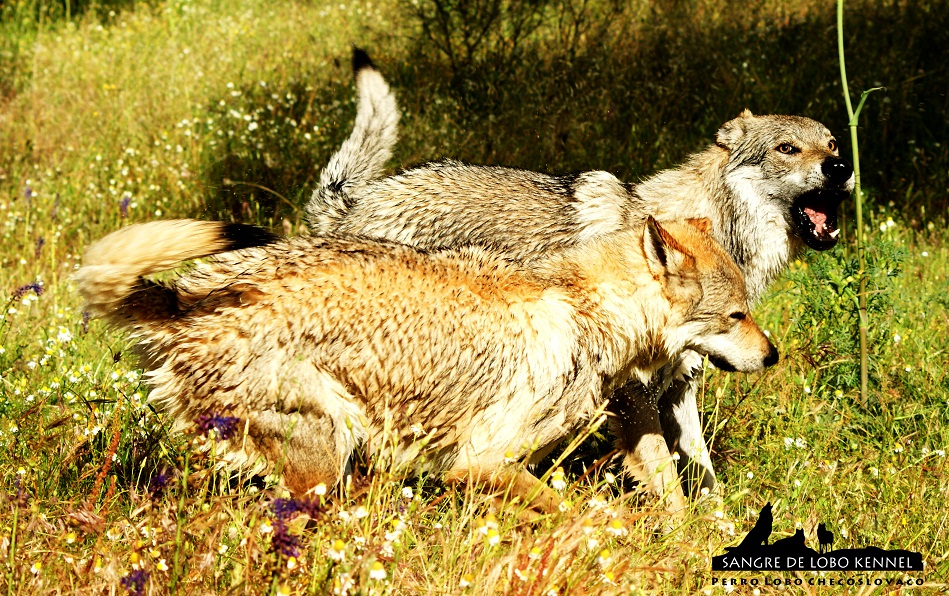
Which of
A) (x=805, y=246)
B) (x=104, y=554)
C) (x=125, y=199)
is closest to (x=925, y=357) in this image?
(x=805, y=246)

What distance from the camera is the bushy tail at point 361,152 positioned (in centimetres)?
551

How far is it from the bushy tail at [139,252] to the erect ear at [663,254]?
166 centimetres

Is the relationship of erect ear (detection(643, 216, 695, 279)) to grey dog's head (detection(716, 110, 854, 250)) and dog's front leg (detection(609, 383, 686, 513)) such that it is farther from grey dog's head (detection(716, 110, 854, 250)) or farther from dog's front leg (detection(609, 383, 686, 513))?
grey dog's head (detection(716, 110, 854, 250))

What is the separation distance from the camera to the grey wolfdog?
4789 mm

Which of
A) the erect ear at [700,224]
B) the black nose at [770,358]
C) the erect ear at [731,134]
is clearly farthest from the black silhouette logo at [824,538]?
the erect ear at [731,134]

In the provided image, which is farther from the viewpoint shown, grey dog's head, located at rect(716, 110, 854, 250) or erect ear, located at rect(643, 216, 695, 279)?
grey dog's head, located at rect(716, 110, 854, 250)

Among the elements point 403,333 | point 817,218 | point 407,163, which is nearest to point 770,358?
point 817,218

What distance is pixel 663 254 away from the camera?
385cm

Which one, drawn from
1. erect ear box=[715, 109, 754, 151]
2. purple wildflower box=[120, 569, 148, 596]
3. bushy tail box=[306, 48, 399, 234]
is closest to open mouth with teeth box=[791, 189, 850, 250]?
erect ear box=[715, 109, 754, 151]

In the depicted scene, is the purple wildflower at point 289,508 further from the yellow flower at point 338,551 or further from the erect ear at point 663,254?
the erect ear at point 663,254

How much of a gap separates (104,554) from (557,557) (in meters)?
1.45

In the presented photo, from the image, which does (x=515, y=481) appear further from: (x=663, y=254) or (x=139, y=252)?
(x=139, y=252)

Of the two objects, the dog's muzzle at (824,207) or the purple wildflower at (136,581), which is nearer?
the purple wildflower at (136,581)

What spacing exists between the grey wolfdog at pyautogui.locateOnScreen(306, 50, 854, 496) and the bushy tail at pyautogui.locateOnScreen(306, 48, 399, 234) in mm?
21
